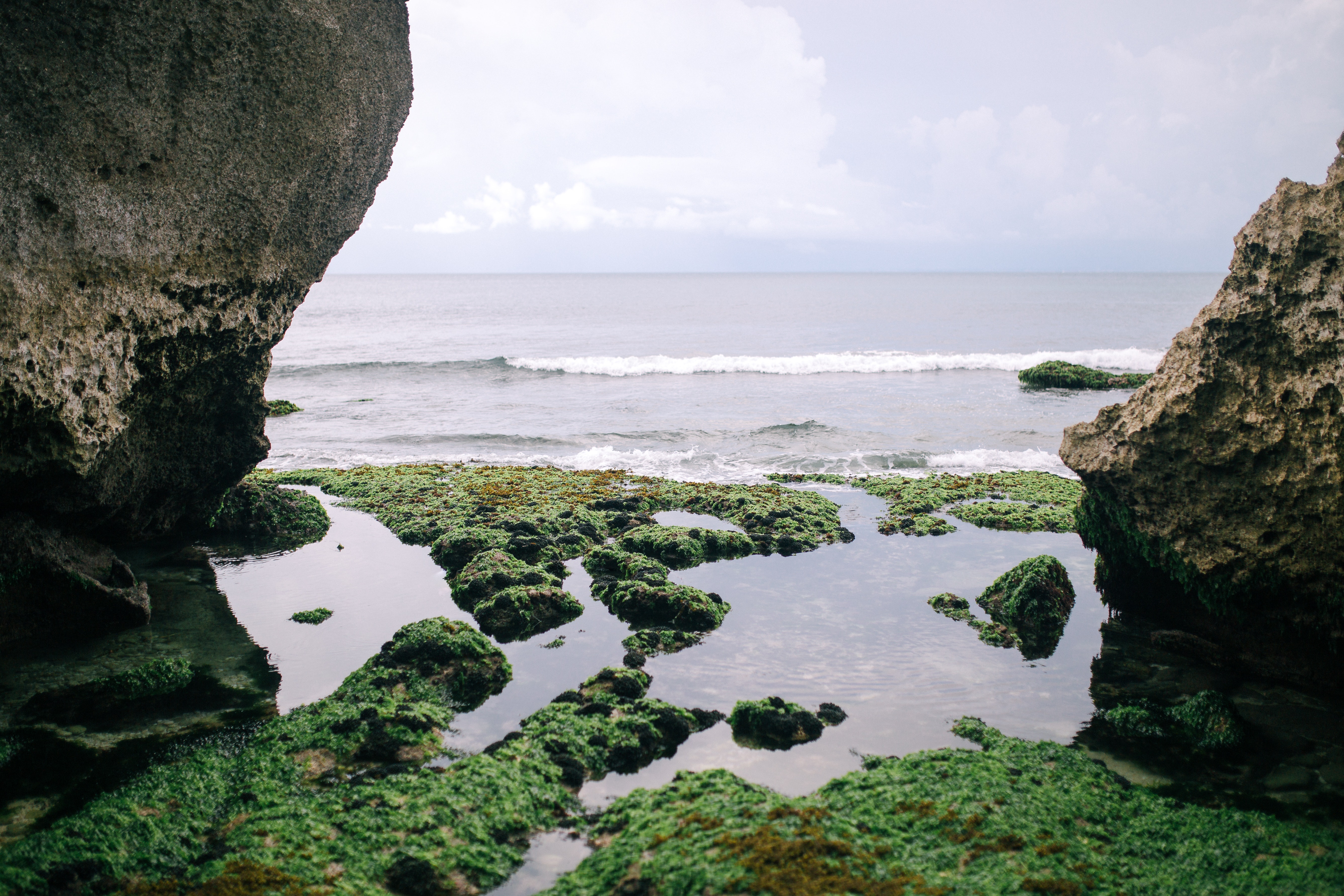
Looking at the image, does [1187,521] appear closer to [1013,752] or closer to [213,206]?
[1013,752]

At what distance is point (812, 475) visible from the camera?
14.9m

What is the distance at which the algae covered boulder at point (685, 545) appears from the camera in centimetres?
1005

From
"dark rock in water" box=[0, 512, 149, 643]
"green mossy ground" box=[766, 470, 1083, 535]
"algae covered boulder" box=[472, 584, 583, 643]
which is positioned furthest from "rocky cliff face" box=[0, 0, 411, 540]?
"green mossy ground" box=[766, 470, 1083, 535]

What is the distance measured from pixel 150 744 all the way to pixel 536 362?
31.2 meters

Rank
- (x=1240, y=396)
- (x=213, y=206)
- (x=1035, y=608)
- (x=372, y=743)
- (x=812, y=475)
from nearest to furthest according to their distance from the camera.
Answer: (x=372, y=743) → (x=1240, y=396) → (x=213, y=206) → (x=1035, y=608) → (x=812, y=475)

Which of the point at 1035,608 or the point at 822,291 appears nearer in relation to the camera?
the point at 1035,608

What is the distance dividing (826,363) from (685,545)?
93.4 feet

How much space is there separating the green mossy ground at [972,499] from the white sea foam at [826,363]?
20.1 meters

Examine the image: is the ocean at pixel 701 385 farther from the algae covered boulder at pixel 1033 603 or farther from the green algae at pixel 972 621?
the algae covered boulder at pixel 1033 603

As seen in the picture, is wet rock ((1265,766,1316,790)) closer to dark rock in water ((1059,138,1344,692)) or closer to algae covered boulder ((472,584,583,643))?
dark rock in water ((1059,138,1344,692))

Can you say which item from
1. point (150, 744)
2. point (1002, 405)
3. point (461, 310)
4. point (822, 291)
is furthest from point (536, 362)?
point (822, 291)

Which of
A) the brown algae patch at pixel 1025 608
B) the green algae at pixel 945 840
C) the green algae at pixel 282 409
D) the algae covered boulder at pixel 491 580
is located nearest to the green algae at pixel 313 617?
the algae covered boulder at pixel 491 580

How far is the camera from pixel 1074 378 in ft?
89.7

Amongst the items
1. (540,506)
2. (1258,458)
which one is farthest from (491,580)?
(1258,458)
